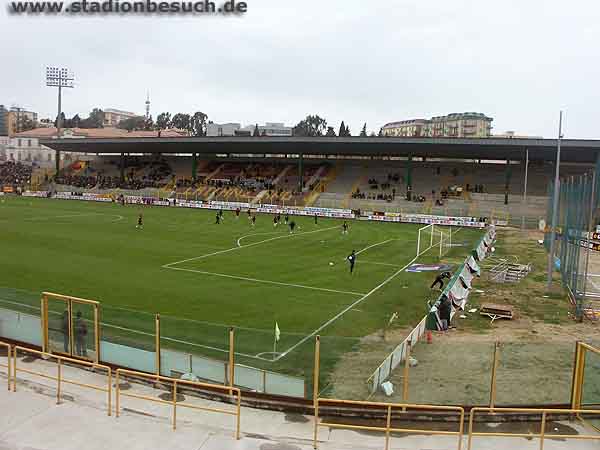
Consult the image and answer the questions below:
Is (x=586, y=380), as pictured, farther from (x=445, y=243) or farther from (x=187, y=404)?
(x=445, y=243)

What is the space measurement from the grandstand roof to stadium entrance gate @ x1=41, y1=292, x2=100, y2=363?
5417 cm

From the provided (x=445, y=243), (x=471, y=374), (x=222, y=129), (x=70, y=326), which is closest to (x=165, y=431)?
(x=70, y=326)

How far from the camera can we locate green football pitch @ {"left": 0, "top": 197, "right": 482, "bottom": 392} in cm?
1262

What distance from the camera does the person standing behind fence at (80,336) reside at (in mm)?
13305

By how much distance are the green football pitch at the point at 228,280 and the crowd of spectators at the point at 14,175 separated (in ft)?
165

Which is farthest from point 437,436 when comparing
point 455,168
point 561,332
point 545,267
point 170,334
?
point 455,168

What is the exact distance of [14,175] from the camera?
9912cm

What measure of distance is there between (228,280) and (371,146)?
146 feet

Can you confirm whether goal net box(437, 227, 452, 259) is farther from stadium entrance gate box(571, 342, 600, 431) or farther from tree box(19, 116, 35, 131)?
tree box(19, 116, 35, 131)

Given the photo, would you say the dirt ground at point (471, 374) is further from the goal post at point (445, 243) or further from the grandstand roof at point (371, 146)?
the grandstand roof at point (371, 146)

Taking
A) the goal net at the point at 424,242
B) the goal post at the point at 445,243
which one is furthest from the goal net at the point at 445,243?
the goal net at the point at 424,242

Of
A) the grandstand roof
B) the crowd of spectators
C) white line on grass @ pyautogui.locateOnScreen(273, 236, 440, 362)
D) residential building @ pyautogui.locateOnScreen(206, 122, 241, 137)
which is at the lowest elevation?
white line on grass @ pyautogui.locateOnScreen(273, 236, 440, 362)

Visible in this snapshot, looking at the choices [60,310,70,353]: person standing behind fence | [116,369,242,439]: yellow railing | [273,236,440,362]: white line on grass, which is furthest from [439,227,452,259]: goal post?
[60,310,70,353]: person standing behind fence

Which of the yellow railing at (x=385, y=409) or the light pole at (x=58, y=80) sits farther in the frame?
the light pole at (x=58, y=80)
